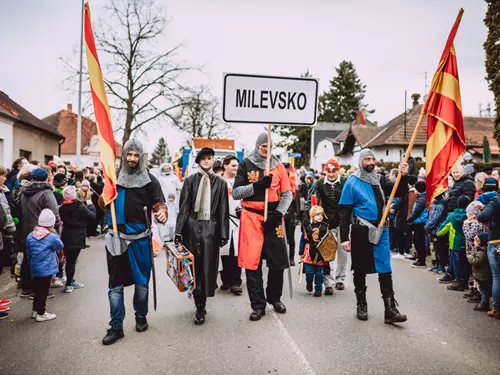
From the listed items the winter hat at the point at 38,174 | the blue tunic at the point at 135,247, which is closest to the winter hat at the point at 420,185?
the blue tunic at the point at 135,247

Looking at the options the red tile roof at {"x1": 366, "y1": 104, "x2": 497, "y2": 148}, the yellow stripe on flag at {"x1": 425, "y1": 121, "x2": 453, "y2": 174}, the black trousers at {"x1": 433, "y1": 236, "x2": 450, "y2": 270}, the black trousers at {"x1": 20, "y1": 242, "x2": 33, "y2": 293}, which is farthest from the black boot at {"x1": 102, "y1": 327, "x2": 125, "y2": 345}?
the red tile roof at {"x1": 366, "y1": 104, "x2": 497, "y2": 148}

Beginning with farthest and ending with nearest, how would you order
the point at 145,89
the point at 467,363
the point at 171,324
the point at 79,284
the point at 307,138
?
the point at 307,138 → the point at 145,89 → the point at 79,284 → the point at 171,324 → the point at 467,363

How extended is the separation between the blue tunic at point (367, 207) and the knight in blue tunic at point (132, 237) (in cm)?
227

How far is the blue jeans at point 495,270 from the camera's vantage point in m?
5.22

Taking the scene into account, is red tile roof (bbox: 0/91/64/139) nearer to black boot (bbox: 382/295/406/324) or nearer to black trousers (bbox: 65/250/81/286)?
black trousers (bbox: 65/250/81/286)

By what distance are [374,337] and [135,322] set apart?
8.92 ft

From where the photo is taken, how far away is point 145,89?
99.9 feet

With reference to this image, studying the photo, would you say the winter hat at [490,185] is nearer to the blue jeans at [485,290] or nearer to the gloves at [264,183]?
the blue jeans at [485,290]

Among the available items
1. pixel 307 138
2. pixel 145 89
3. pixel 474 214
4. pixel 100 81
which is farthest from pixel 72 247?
pixel 307 138

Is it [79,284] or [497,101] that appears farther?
[497,101]

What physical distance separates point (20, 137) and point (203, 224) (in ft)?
68.7

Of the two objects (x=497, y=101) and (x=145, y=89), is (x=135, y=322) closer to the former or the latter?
(x=497, y=101)

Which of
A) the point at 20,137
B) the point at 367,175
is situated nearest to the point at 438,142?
the point at 367,175

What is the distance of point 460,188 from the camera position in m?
7.06
